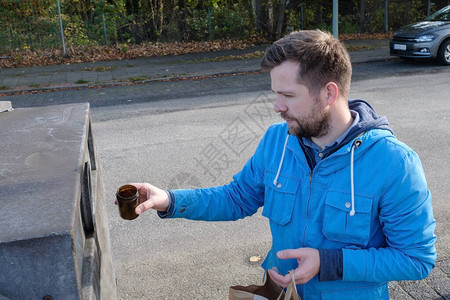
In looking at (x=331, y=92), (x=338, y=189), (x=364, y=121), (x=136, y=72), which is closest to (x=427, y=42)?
(x=136, y=72)

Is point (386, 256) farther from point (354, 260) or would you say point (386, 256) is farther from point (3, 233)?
point (3, 233)

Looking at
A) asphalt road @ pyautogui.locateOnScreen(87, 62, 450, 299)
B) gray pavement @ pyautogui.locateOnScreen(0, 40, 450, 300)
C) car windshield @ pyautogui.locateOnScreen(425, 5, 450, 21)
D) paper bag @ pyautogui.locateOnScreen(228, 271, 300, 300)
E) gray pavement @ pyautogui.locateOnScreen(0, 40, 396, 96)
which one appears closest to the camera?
paper bag @ pyautogui.locateOnScreen(228, 271, 300, 300)

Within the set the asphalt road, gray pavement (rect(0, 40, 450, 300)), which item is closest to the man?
the asphalt road

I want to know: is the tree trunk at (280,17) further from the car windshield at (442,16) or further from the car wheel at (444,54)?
the car wheel at (444,54)

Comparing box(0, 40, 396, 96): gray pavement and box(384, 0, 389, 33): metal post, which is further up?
box(384, 0, 389, 33): metal post

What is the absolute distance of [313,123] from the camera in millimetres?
2295

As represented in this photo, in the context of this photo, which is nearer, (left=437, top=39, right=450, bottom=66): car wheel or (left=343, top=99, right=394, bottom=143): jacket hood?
(left=343, top=99, right=394, bottom=143): jacket hood

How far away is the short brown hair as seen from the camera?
2223 millimetres

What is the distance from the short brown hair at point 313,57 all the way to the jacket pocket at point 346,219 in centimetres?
51

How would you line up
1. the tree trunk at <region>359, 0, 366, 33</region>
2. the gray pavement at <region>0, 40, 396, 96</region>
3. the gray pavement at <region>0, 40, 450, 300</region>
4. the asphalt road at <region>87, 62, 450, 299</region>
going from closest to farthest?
1. the asphalt road at <region>87, 62, 450, 299</region>
2. the gray pavement at <region>0, 40, 450, 300</region>
3. the gray pavement at <region>0, 40, 396, 96</region>
4. the tree trunk at <region>359, 0, 366, 33</region>

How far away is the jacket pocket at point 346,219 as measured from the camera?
7.34 ft

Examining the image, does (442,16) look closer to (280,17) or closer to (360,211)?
(280,17)

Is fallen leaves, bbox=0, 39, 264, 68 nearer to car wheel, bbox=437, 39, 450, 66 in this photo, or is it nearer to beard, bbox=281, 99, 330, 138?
car wheel, bbox=437, 39, 450, 66

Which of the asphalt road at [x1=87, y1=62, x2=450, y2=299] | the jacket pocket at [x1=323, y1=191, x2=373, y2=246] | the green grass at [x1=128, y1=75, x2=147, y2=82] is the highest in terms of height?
the jacket pocket at [x1=323, y1=191, x2=373, y2=246]
